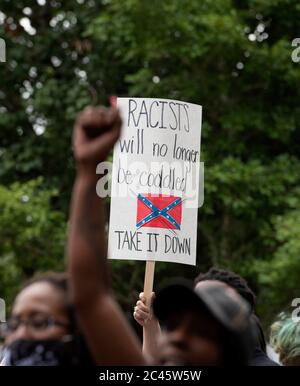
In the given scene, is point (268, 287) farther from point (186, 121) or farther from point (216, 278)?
point (216, 278)

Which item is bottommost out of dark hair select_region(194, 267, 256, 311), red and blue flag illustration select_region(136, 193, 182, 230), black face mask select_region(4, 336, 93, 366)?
black face mask select_region(4, 336, 93, 366)

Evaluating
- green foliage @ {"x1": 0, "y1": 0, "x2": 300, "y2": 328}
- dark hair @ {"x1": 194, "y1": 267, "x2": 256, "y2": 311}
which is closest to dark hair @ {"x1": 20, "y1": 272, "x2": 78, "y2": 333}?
dark hair @ {"x1": 194, "y1": 267, "x2": 256, "y2": 311}

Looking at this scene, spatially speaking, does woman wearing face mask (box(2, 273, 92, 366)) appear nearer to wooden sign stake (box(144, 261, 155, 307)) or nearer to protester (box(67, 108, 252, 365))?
protester (box(67, 108, 252, 365))

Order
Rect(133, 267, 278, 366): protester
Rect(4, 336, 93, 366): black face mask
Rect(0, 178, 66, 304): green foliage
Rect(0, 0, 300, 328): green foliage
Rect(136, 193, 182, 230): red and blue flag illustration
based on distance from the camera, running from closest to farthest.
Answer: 1. Rect(4, 336, 93, 366): black face mask
2. Rect(133, 267, 278, 366): protester
3. Rect(136, 193, 182, 230): red and blue flag illustration
4. Rect(0, 0, 300, 328): green foliage
5. Rect(0, 178, 66, 304): green foliage

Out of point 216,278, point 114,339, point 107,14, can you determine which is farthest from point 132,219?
point 107,14

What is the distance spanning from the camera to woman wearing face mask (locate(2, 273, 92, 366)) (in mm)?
2428

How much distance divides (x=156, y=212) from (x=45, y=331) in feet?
9.64

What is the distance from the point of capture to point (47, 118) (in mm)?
14148

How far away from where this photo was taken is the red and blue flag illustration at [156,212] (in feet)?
17.6

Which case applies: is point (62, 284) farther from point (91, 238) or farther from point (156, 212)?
point (156, 212)

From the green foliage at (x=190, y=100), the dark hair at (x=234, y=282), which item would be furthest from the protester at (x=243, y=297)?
the green foliage at (x=190, y=100)

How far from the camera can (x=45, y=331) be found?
96.0 inches

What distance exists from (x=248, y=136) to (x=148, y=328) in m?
8.88

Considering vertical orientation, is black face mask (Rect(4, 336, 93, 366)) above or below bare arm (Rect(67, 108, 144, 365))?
below
